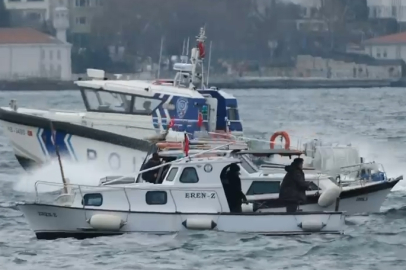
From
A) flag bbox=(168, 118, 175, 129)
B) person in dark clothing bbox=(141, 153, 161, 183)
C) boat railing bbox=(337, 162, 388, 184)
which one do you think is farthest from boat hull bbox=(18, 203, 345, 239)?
flag bbox=(168, 118, 175, 129)

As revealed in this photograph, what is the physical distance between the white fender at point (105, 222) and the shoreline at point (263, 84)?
246 feet

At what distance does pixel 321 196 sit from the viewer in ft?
71.9

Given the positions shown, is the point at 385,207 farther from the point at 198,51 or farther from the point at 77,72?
the point at 77,72

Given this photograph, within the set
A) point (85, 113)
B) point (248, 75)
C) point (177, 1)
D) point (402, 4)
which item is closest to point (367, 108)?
point (177, 1)

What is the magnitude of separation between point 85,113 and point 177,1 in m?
61.7

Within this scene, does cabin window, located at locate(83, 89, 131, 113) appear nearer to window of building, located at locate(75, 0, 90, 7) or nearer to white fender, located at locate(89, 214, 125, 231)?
white fender, located at locate(89, 214, 125, 231)

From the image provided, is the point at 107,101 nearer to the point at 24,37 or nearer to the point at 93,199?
the point at 93,199

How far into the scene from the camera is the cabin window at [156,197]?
68.1ft

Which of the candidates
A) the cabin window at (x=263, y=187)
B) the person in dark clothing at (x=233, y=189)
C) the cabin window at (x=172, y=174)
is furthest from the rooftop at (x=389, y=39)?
the cabin window at (x=172, y=174)

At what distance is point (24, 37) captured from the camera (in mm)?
108125

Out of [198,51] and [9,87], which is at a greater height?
[198,51]

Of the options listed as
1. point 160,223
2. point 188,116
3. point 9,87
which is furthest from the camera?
point 9,87

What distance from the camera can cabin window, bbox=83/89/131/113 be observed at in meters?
28.8

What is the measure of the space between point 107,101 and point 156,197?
8.41 meters
